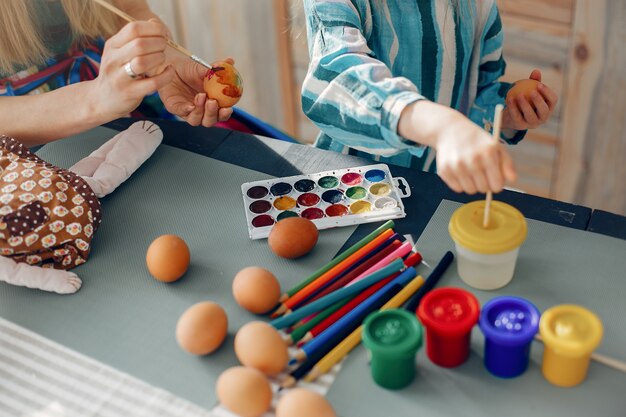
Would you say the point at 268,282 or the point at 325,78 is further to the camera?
the point at 325,78

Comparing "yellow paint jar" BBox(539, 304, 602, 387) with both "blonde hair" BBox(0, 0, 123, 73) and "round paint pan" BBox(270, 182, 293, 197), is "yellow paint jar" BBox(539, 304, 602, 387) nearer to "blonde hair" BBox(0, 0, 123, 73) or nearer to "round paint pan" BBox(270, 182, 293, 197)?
"round paint pan" BBox(270, 182, 293, 197)

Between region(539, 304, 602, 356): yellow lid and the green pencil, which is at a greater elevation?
region(539, 304, 602, 356): yellow lid

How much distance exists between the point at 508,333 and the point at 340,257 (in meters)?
0.24

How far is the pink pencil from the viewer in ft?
2.97

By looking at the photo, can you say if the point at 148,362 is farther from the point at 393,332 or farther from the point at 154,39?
the point at 154,39

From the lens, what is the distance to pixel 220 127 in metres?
1.24

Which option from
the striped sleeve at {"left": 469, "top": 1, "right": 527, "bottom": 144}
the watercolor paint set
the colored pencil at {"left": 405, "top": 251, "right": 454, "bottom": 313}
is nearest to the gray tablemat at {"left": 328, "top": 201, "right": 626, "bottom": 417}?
the colored pencil at {"left": 405, "top": 251, "right": 454, "bottom": 313}

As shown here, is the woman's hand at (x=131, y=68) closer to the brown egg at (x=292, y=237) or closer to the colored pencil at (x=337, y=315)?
the brown egg at (x=292, y=237)

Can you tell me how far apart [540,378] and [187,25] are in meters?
1.67

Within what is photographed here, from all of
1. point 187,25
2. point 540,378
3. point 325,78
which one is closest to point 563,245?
point 540,378

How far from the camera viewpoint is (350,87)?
0.94 meters

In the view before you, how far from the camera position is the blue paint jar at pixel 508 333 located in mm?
761

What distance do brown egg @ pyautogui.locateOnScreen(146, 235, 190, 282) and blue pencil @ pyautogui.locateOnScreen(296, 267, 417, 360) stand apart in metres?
0.20

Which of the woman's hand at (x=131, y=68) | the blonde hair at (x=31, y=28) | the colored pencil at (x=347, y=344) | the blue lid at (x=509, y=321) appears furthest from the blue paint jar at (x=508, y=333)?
the blonde hair at (x=31, y=28)
